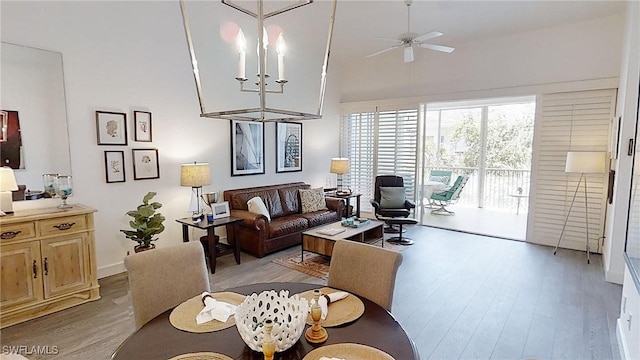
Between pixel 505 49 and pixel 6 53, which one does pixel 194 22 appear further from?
pixel 505 49

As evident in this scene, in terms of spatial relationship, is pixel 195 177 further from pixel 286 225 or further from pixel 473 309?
pixel 473 309

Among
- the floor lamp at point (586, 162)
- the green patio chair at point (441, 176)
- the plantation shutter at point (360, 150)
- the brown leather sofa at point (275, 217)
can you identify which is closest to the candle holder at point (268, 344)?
the brown leather sofa at point (275, 217)

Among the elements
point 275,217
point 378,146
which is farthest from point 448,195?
point 275,217

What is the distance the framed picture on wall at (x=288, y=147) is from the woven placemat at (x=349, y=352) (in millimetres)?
4666

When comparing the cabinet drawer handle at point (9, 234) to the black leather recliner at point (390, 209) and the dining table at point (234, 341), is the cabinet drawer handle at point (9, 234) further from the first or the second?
the black leather recliner at point (390, 209)

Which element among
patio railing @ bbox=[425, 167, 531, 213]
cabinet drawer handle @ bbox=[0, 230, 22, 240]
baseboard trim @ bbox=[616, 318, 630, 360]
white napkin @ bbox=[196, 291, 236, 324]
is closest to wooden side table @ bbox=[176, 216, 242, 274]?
cabinet drawer handle @ bbox=[0, 230, 22, 240]

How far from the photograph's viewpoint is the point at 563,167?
4797 mm

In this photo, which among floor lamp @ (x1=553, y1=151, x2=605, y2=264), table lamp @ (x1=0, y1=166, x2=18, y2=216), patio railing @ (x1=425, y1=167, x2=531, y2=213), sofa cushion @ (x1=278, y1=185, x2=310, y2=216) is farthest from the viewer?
patio railing @ (x1=425, y1=167, x2=531, y2=213)

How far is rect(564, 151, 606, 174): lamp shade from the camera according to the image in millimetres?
4238

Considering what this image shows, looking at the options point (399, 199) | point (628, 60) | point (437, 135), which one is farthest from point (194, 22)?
point (437, 135)

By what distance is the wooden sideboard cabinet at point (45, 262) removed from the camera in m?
2.72

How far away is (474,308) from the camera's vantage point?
3.08 metres

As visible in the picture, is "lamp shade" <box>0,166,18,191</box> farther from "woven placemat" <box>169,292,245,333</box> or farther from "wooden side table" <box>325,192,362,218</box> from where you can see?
"wooden side table" <box>325,192,362,218</box>

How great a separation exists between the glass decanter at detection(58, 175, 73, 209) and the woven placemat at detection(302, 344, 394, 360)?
10.3 feet
